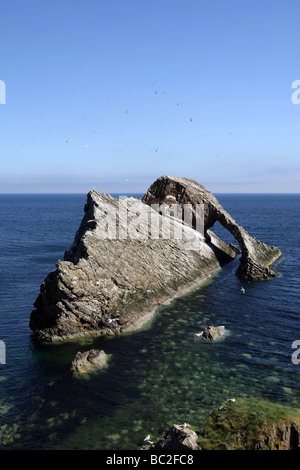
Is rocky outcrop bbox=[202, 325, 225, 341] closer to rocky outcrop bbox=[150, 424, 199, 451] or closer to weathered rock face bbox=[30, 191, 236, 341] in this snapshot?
weathered rock face bbox=[30, 191, 236, 341]

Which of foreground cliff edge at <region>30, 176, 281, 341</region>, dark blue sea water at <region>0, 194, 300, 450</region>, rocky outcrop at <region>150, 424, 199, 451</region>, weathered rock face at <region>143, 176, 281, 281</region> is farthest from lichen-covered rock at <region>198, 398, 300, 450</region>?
weathered rock face at <region>143, 176, 281, 281</region>

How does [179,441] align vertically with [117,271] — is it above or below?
below

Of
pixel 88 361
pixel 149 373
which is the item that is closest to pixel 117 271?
pixel 88 361

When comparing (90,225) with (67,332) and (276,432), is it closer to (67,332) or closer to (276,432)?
(67,332)

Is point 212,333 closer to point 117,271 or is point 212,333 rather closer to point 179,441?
point 117,271
